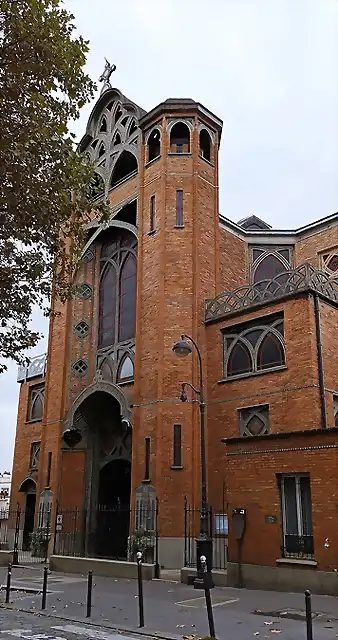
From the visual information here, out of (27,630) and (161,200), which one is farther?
(161,200)

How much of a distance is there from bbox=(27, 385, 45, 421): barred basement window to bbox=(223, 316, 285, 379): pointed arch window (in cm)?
1416

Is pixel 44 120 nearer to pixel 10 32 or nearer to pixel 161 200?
pixel 10 32

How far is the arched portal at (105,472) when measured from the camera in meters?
24.7

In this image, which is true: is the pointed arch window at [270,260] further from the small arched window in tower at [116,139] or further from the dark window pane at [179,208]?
the small arched window in tower at [116,139]

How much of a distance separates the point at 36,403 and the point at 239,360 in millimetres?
15509

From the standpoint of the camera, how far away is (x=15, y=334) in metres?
12.7

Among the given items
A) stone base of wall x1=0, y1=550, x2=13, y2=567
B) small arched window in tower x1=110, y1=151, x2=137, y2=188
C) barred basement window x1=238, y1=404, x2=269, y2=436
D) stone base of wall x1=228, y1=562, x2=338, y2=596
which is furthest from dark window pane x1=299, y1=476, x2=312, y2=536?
small arched window in tower x1=110, y1=151, x2=137, y2=188

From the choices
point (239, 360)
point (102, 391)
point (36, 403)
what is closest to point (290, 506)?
point (239, 360)

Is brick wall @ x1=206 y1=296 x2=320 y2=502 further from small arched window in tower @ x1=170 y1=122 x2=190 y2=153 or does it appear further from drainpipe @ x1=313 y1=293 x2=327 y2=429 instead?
small arched window in tower @ x1=170 y1=122 x2=190 y2=153

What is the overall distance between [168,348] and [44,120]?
40.4 ft

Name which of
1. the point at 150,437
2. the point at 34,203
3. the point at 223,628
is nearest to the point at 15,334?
the point at 34,203

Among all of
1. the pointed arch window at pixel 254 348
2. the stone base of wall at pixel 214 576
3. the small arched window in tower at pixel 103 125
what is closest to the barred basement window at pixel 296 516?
the stone base of wall at pixel 214 576

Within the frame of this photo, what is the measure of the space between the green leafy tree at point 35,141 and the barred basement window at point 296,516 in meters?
7.40

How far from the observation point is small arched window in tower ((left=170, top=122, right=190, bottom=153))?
82.4 feet
